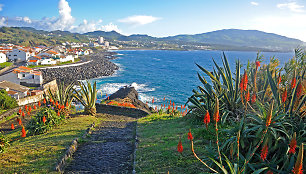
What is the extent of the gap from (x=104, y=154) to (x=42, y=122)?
451cm

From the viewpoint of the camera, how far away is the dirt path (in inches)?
234

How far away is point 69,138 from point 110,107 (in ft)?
27.1

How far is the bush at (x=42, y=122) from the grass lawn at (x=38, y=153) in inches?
13.7

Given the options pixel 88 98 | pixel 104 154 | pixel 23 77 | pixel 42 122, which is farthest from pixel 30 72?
pixel 104 154

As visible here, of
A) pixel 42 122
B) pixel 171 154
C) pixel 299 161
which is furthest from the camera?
pixel 42 122

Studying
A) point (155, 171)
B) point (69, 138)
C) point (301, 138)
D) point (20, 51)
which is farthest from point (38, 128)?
point (20, 51)

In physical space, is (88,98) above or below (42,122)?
above

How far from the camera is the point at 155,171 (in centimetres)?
526

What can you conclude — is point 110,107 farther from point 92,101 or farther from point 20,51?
point 20,51

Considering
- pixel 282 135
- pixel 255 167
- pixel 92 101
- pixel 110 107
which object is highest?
pixel 282 135

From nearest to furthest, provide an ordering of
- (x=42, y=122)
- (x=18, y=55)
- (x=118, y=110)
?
(x=42, y=122), (x=118, y=110), (x=18, y=55)

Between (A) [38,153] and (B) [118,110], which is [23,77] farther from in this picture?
(A) [38,153]

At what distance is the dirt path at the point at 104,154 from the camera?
594 cm

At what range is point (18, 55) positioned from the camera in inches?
2628
